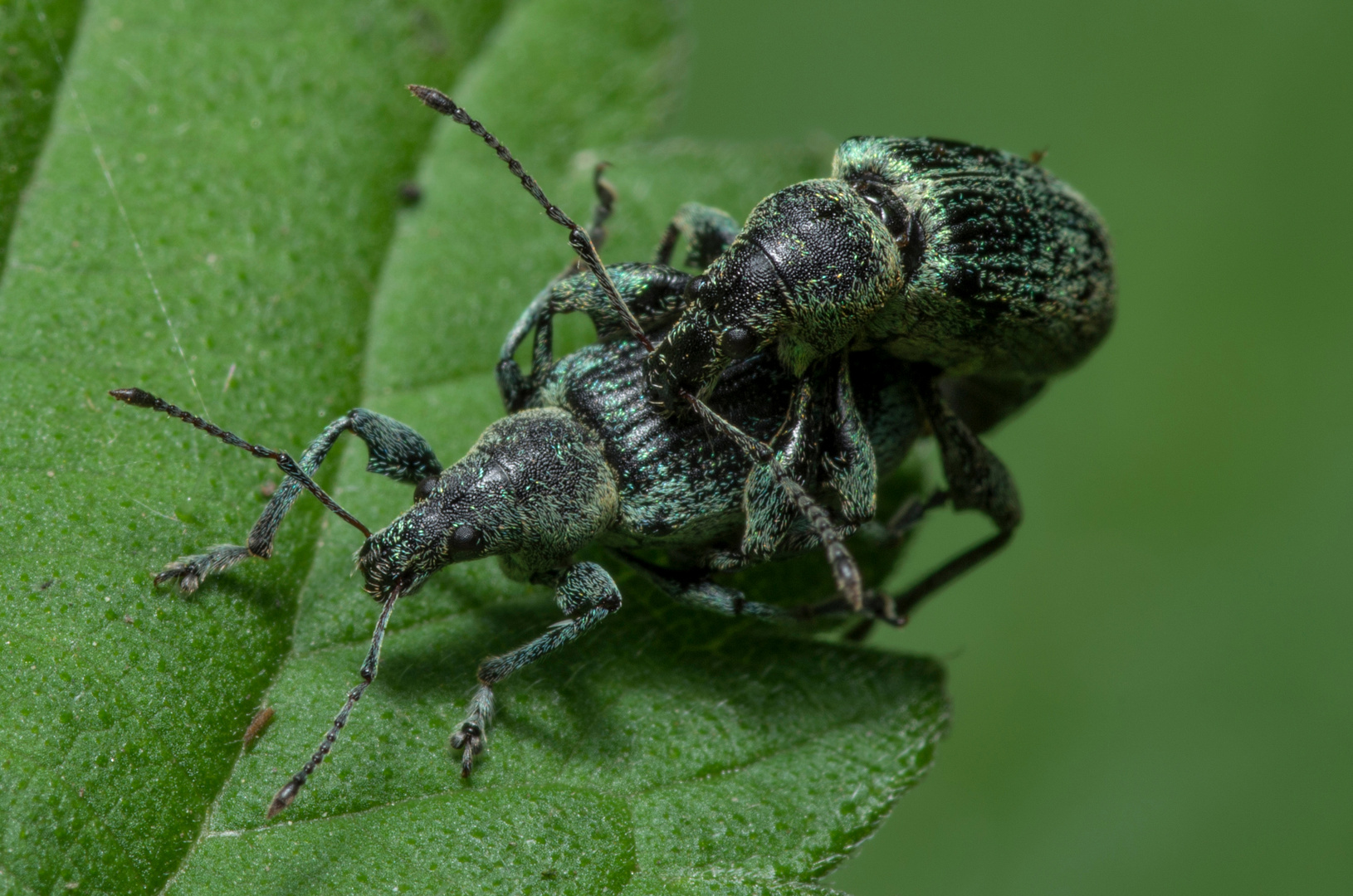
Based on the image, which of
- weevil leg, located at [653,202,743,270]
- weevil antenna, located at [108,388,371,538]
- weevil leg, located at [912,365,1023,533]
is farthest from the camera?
weevil leg, located at [912,365,1023,533]

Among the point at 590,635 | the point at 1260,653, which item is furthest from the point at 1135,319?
the point at 590,635

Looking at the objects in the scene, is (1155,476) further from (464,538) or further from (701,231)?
(464,538)

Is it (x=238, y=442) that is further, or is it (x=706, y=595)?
(x=706, y=595)

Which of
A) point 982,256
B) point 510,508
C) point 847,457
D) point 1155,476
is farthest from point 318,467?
point 1155,476

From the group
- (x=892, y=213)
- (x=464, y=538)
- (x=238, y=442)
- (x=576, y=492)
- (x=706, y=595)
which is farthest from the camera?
(x=892, y=213)

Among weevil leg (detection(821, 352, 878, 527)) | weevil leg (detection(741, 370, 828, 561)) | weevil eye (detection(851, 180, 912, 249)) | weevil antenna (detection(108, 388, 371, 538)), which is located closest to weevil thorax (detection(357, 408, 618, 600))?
weevil antenna (detection(108, 388, 371, 538))

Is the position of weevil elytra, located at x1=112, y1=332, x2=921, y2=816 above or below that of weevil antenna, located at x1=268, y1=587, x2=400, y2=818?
above

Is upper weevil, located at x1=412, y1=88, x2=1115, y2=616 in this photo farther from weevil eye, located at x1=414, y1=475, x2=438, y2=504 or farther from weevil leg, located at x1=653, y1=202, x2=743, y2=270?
weevil eye, located at x1=414, y1=475, x2=438, y2=504
